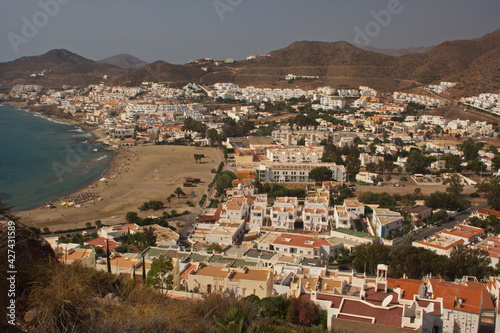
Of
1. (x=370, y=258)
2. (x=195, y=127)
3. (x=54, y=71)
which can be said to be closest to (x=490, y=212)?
(x=370, y=258)

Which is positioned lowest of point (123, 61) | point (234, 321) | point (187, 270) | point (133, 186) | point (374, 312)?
point (133, 186)

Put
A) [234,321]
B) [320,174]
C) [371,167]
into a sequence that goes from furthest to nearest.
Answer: [371,167]
[320,174]
[234,321]

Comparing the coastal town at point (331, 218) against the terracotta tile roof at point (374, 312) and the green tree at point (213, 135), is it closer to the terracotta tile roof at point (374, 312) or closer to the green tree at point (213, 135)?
the terracotta tile roof at point (374, 312)

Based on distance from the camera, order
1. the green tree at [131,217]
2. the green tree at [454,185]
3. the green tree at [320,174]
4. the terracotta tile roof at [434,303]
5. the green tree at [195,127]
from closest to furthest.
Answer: the terracotta tile roof at [434,303], the green tree at [131,217], the green tree at [454,185], the green tree at [320,174], the green tree at [195,127]

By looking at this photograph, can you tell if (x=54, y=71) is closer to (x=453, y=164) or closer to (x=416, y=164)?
(x=416, y=164)

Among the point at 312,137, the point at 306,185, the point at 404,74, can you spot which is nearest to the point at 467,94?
the point at 404,74

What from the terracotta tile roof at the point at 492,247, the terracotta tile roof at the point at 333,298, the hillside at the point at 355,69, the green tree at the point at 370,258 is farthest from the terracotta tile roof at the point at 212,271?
the hillside at the point at 355,69
